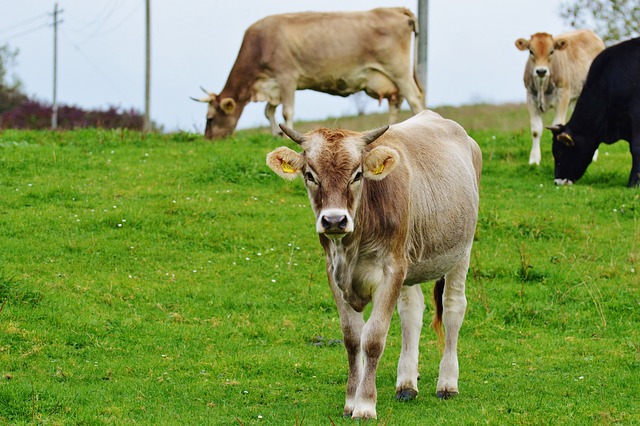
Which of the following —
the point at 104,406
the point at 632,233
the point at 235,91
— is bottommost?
the point at 104,406

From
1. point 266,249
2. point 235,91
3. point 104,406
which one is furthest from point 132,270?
point 235,91

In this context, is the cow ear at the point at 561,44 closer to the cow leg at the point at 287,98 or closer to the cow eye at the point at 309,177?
the cow leg at the point at 287,98

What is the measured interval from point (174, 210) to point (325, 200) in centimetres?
722

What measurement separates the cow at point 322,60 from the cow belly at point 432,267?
12.6 m

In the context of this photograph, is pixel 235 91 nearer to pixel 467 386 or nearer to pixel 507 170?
pixel 507 170

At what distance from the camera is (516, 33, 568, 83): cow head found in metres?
19.3

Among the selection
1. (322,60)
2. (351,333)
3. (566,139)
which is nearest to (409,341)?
(351,333)

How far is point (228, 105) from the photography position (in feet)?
72.3

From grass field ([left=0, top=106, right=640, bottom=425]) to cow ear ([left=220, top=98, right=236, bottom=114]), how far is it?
349cm

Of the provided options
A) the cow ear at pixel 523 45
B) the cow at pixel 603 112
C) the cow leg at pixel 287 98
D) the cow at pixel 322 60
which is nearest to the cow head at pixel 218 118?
the cow at pixel 322 60

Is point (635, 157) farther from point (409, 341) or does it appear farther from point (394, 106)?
point (409, 341)

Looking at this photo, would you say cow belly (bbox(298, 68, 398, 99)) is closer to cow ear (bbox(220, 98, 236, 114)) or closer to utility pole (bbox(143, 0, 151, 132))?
cow ear (bbox(220, 98, 236, 114))

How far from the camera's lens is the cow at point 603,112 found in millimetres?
17484

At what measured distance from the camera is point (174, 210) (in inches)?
571
